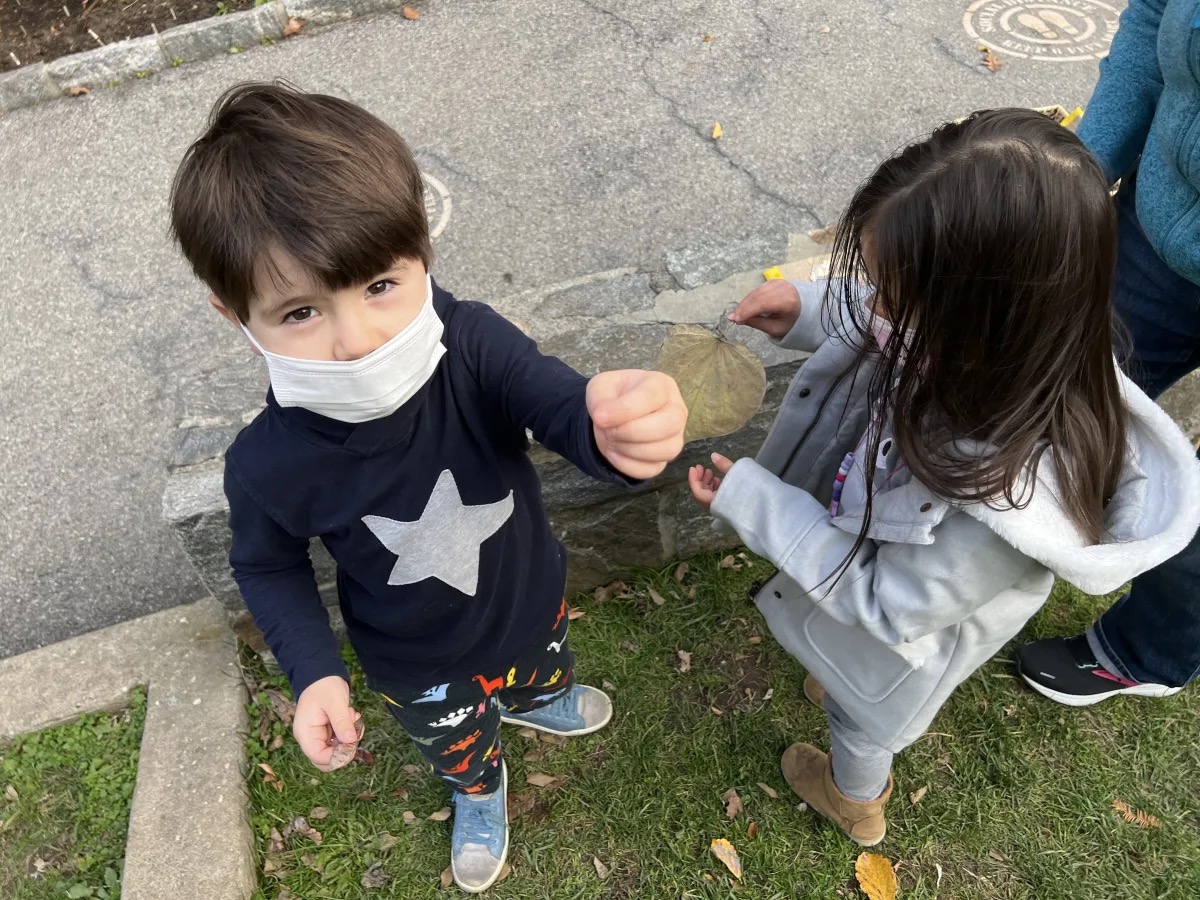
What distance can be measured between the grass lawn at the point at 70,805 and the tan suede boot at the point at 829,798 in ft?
5.74

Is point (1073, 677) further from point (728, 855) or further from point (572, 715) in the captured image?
point (572, 715)

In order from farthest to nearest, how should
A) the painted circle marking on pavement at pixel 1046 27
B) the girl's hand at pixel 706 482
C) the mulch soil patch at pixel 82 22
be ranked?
the mulch soil patch at pixel 82 22 < the painted circle marking on pavement at pixel 1046 27 < the girl's hand at pixel 706 482

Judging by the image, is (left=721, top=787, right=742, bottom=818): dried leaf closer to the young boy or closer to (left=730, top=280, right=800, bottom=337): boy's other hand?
the young boy

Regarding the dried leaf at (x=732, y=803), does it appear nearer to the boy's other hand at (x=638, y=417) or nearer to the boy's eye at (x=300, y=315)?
the boy's other hand at (x=638, y=417)

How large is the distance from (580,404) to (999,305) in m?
0.60

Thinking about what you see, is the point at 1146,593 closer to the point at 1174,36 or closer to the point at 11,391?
the point at 1174,36

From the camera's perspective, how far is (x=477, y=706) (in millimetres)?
1762

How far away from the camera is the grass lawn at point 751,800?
6.70 ft

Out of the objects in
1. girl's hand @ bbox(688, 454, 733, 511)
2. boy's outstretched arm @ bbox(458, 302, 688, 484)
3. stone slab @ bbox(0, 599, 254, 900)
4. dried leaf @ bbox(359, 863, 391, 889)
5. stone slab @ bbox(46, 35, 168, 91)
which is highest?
boy's outstretched arm @ bbox(458, 302, 688, 484)

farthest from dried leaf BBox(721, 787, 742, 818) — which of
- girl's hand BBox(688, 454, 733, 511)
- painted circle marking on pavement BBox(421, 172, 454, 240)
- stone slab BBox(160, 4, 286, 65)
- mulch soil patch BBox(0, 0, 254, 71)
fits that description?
mulch soil patch BBox(0, 0, 254, 71)

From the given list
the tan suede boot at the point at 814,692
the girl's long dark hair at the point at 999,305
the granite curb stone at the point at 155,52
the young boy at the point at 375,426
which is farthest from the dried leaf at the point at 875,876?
the granite curb stone at the point at 155,52

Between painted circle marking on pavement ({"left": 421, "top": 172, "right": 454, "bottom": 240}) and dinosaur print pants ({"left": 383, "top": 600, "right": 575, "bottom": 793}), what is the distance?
2284 mm

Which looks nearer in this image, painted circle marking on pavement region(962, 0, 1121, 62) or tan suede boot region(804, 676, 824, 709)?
tan suede boot region(804, 676, 824, 709)

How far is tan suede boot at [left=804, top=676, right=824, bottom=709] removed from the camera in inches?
90.0
